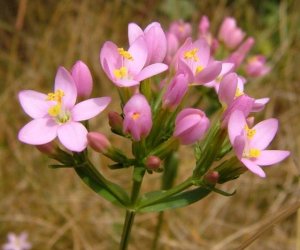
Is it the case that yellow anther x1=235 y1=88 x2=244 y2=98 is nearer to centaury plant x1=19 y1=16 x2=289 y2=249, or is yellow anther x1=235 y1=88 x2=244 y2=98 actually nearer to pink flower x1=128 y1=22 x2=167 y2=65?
centaury plant x1=19 y1=16 x2=289 y2=249

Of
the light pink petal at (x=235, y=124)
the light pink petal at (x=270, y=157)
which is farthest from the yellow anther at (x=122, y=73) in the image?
the light pink petal at (x=270, y=157)

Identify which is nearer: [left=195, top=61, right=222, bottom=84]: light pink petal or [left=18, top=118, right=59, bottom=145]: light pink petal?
[left=18, top=118, right=59, bottom=145]: light pink petal

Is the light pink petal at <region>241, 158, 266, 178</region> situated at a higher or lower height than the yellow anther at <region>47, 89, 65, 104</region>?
lower

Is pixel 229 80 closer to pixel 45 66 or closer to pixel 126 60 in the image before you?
pixel 126 60

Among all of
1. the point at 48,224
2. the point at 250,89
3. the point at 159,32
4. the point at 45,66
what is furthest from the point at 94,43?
the point at 159,32

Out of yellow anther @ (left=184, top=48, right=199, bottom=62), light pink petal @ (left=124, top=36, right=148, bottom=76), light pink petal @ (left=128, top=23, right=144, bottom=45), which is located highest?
light pink petal @ (left=128, top=23, right=144, bottom=45)

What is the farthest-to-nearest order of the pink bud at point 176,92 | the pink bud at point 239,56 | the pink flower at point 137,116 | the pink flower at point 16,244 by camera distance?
1. the pink flower at point 16,244
2. the pink bud at point 239,56
3. the pink bud at point 176,92
4. the pink flower at point 137,116

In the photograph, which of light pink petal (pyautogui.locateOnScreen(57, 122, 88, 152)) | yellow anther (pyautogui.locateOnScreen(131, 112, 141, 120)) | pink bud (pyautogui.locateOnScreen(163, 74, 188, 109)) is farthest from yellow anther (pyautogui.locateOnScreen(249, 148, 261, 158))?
light pink petal (pyautogui.locateOnScreen(57, 122, 88, 152))

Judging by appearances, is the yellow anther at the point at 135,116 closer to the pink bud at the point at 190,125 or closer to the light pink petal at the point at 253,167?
the pink bud at the point at 190,125
